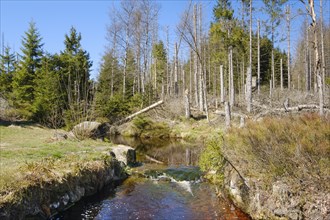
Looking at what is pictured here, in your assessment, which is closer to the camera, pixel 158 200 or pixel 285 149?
pixel 285 149

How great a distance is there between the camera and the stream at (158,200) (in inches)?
→ 293

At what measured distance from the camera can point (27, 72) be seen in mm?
26125

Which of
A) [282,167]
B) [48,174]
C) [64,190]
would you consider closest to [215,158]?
[282,167]

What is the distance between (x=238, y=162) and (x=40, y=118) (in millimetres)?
19579

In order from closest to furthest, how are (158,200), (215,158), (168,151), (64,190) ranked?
(64,190) → (158,200) → (215,158) → (168,151)

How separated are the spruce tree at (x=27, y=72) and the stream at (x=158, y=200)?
1616 centimetres

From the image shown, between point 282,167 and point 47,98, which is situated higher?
point 47,98

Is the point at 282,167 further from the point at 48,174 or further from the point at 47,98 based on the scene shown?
the point at 47,98

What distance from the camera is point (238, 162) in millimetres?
7844

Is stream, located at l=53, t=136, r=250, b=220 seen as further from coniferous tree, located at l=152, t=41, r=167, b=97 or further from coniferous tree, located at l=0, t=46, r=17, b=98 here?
coniferous tree, located at l=152, t=41, r=167, b=97

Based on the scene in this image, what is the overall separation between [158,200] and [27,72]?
21.7 meters

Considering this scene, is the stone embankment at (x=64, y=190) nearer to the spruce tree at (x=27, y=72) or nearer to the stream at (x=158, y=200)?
the stream at (x=158, y=200)

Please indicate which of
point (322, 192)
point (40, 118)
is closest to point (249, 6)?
point (40, 118)

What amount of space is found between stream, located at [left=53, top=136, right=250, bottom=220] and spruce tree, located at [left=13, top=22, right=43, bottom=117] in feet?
53.0
